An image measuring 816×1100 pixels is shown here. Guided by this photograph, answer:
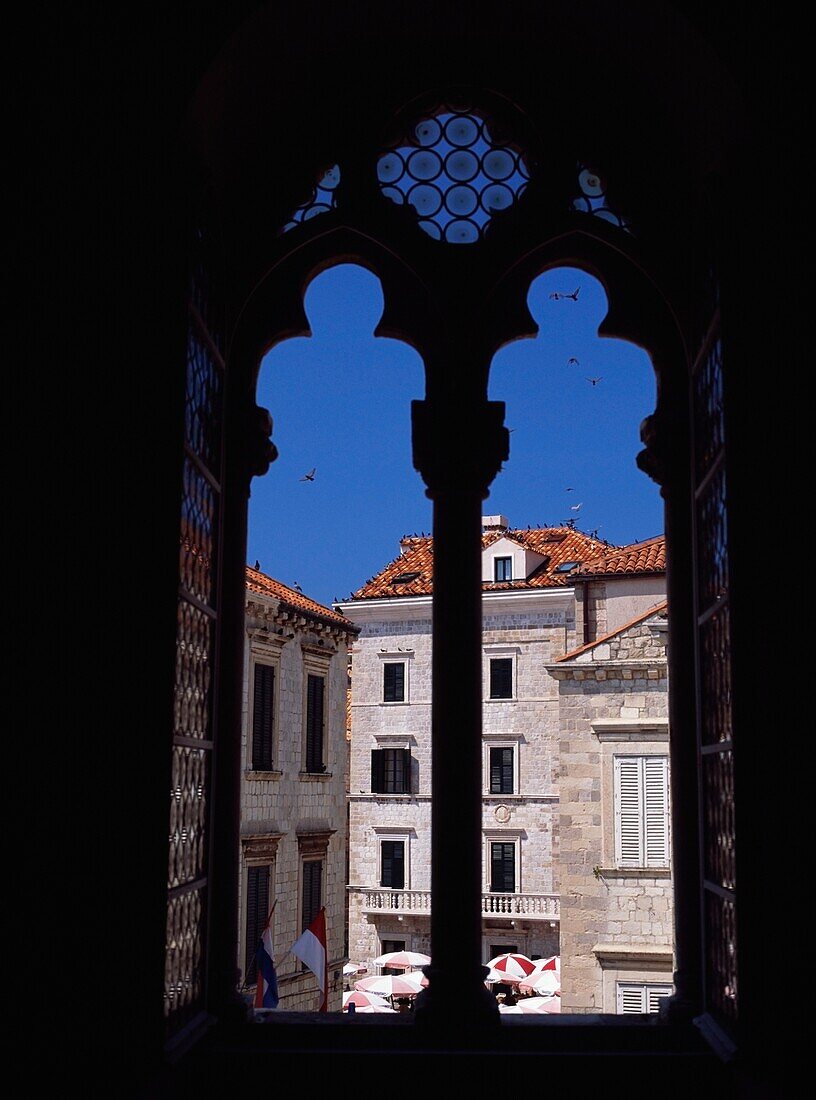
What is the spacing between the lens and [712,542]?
12.1 feet

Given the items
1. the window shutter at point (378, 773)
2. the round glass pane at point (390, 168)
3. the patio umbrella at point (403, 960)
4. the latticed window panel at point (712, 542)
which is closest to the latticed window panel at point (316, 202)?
the round glass pane at point (390, 168)

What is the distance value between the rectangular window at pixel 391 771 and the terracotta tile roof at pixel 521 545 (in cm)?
390

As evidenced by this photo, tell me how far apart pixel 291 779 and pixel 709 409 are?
16.3 meters

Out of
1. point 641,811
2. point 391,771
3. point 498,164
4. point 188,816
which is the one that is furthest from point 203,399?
point 391,771

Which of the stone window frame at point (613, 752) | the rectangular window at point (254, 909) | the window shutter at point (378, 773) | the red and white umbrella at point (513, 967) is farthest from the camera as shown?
the window shutter at point (378, 773)

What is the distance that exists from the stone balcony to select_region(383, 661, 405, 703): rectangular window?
14.5 ft

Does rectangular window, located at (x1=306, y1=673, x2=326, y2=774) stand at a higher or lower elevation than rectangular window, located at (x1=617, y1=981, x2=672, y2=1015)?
higher

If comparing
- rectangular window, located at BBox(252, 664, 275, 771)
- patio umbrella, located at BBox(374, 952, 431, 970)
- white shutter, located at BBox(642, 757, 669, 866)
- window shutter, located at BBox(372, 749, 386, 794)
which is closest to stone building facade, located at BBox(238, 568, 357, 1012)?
rectangular window, located at BBox(252, 664, 275, 771)

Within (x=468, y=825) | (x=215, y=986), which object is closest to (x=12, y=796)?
(x=215, y=986)

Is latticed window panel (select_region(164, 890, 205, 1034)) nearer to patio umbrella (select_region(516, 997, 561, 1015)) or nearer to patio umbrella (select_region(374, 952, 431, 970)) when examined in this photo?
patio umbrella (select_region(516, 997, 561, 1015))

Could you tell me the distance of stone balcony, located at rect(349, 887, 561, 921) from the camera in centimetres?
2491

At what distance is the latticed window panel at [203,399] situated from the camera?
357 centimetres

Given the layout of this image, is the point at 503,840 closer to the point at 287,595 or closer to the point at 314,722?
the point at 314,722

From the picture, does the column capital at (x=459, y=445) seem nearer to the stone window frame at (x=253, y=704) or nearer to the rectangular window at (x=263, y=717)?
the stone window frame at (x=253, y=704)
